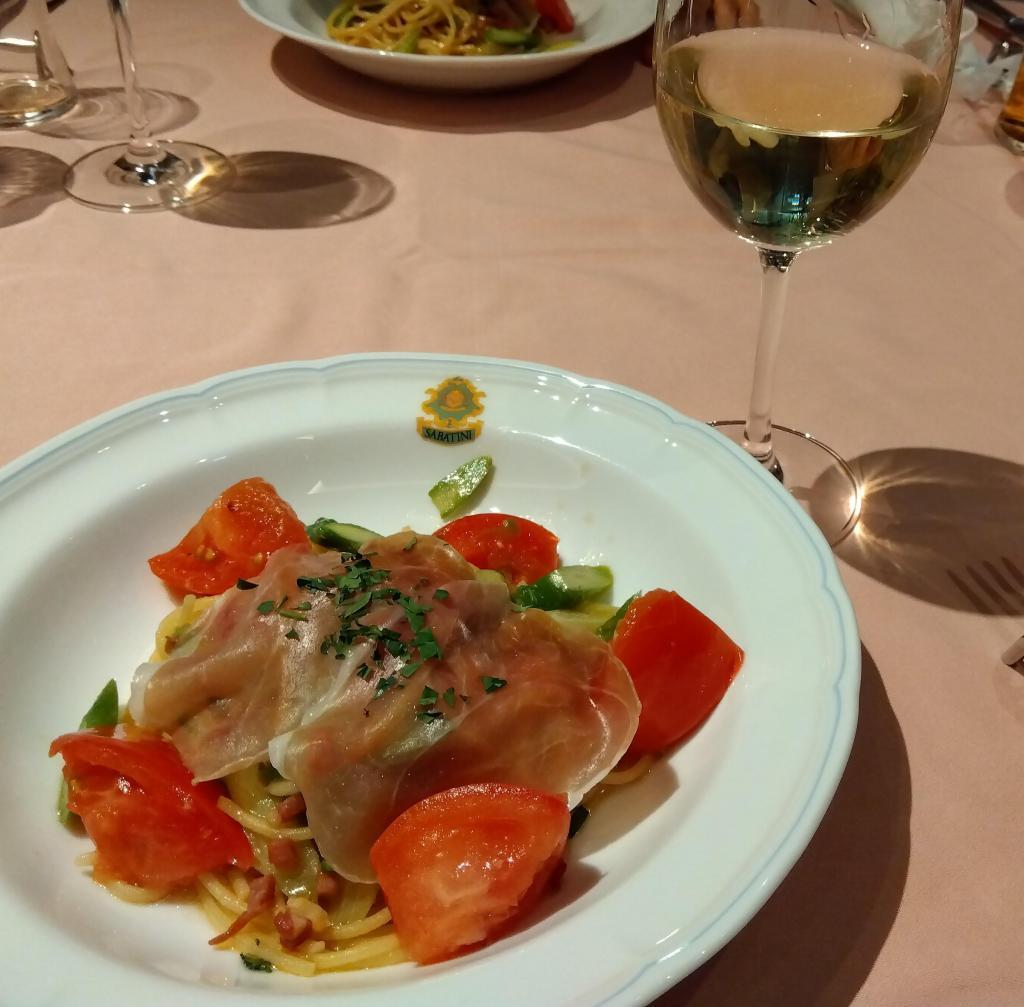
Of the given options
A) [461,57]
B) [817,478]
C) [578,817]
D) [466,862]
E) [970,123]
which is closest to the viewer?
[466,862]

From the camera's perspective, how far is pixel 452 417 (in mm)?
1697

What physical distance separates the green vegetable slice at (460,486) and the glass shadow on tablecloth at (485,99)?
1.71m

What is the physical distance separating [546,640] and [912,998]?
572 millimetres

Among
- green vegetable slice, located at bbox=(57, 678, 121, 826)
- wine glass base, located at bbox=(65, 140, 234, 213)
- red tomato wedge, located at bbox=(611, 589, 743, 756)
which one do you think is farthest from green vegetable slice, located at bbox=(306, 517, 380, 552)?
wine glass base, located at bbox=(65, 140, 234, 213)

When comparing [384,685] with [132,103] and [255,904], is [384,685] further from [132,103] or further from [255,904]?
[132,103]

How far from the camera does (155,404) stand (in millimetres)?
1642

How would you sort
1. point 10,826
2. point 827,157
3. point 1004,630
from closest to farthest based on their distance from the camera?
point 10,826
point 827,157
point 1004,630

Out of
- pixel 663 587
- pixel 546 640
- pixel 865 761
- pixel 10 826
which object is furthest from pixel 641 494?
pixel 10 826

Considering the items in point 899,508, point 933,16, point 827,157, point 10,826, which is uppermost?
point 933,16

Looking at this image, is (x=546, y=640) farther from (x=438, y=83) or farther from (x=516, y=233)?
(x=438, y=83)

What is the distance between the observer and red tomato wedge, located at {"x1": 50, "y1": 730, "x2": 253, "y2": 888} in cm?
115

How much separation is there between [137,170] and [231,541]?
1.71 m

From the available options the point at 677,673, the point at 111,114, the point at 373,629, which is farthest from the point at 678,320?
the point at 111,114

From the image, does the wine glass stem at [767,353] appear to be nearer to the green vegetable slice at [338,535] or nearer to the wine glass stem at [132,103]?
the green vegetable slice at [338,535]
